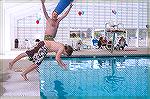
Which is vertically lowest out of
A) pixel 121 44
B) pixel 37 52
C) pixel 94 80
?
pixel 94 80

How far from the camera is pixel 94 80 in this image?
6.80 m

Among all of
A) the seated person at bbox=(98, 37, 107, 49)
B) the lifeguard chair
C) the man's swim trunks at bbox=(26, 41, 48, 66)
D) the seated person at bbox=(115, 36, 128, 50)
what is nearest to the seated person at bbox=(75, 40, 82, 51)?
the seated person at bbox=(98, 37, 107, 49)

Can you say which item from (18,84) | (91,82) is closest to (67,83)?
(91,82)

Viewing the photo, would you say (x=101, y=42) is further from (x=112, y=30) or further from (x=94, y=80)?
(x=94, y=80)

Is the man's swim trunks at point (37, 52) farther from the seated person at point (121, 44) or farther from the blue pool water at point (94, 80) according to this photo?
the seated person at point (121, 44)

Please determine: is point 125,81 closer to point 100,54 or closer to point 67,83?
point 67,83

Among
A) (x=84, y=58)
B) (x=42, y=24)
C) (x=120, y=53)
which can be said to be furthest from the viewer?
(x=42, y=24)

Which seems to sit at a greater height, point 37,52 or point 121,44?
point 121,44

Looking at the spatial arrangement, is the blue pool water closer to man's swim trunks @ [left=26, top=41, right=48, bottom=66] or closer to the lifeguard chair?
man's swim trunks @ [left=26, top=41, right=48, bottom=66]

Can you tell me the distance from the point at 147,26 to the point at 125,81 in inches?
280

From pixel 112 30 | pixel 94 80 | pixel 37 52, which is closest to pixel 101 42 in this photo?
pixel 112 30

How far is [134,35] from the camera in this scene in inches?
535

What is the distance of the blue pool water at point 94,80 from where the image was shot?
5.54 metres

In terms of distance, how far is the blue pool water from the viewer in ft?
18.2
